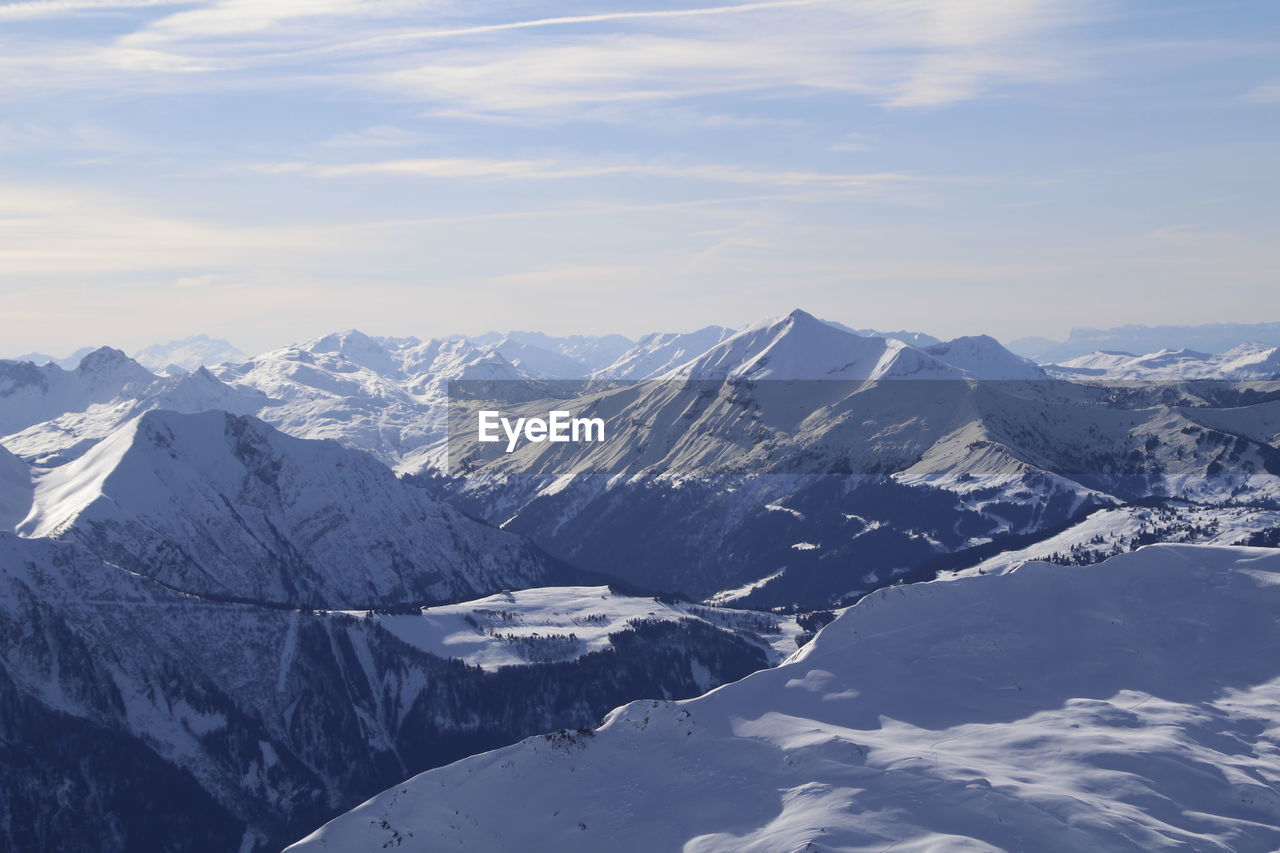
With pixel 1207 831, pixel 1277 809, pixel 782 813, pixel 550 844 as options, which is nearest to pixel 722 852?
pixel 782 813

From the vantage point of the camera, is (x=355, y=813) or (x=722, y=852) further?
(x=355, y=813)

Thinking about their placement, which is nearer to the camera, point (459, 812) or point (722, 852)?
point (722, 852)

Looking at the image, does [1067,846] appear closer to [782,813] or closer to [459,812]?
Answer: [782,813]

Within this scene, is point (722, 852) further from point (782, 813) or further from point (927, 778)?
point (927, 778)

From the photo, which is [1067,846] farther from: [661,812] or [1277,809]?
[661,812]

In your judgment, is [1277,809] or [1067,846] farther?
[1277,809]

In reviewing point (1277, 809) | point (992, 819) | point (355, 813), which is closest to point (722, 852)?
point (992, 819)

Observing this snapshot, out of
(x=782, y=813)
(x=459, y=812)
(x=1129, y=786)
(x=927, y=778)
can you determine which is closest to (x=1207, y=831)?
(x=1129, y=786)
